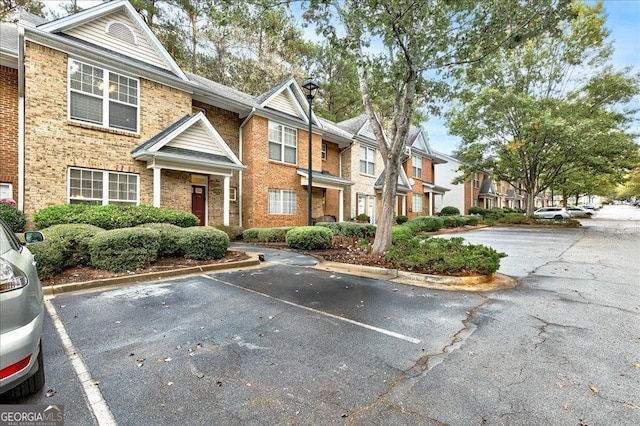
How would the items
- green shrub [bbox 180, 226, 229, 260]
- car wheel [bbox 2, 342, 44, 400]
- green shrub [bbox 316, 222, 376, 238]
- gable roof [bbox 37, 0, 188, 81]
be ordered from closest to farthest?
car wheel [bbox 2, 342, 44, 400]
green shrub [bbox 180, 226, 229, 260]
gable roof [bbox 37, 0, 188, 81]
green shrub [bbox 316, 222, 376, 238]

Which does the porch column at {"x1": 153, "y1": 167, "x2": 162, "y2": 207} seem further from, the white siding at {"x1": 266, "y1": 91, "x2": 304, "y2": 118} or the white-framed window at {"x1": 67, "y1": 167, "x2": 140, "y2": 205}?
the white siding at {"x1": 266, "y1": 91, "x2": 304, "y2": 118}

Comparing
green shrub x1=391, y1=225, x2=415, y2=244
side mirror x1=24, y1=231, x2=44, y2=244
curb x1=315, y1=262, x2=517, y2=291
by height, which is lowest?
curb x1=315, y1=262, x2=517, y2=291

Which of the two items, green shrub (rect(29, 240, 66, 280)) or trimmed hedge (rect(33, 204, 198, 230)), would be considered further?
trimmed hedge (rect(33, 204, 198, 230))

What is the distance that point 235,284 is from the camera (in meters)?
6.25

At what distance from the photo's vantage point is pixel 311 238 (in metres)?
11.0

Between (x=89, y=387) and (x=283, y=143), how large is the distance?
1477 cm

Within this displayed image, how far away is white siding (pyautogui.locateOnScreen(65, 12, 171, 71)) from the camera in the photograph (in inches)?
411

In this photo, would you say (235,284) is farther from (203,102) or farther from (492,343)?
(203,102)

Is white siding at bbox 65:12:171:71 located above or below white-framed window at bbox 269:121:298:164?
above

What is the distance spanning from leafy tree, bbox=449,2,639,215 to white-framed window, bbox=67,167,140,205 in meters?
18.6

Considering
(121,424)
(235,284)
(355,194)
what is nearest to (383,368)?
(121,424)

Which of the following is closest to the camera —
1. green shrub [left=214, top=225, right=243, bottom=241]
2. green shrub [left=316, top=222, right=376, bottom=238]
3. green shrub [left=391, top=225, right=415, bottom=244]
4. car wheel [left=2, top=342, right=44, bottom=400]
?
car wheel [left=2, top=342, right=44, bottom=400]

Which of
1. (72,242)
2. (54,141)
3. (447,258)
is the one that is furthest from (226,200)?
(447,258)

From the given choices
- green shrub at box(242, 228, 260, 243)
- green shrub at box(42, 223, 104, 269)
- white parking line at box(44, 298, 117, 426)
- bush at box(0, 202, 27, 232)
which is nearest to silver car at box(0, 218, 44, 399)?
white parking line at box(44, 298, 117, 426)
